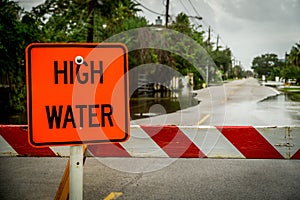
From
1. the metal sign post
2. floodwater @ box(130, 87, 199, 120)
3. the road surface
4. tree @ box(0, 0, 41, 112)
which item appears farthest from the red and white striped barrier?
tree @ box(0, 0, 41, 112)

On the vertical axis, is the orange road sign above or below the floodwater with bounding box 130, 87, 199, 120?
above

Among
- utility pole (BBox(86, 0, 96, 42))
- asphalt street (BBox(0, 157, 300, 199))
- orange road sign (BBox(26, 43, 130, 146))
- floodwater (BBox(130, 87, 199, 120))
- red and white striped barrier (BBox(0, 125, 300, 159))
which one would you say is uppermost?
utility pole (BBox(86, 0, 96, 42))

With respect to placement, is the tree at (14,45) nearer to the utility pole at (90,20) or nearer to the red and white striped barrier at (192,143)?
the utility pole at (90,20)

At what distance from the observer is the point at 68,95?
7.61ft

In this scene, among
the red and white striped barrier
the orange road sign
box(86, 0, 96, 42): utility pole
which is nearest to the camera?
the orange road sign

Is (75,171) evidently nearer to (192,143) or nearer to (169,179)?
(169,179)

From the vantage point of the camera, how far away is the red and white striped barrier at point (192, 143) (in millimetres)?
4453

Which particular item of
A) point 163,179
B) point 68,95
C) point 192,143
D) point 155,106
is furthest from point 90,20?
point 68,95

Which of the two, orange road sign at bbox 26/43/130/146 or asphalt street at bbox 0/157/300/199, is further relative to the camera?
asphalt street at bbox 0/157/300/199

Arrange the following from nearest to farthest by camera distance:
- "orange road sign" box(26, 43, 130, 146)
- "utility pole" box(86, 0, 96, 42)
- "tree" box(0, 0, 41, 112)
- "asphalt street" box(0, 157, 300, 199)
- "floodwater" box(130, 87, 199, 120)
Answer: "orange road sign" box(26, 43, 130, 146) < "asphalt street" box(0, 157, 300, 199) < "tree" box(0, 0, 41, 112) < "floodwater" box(130, 87, 199, 120) < "utility pole" box(86, 0, 96, 42)

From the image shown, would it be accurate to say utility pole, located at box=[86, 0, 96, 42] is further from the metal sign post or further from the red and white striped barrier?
the metal sign post

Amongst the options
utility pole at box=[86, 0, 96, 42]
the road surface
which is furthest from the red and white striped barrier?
utility pole at box=[86, 0, 96, 42]

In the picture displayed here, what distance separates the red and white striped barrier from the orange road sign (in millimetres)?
2282

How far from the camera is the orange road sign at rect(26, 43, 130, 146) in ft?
7.57
